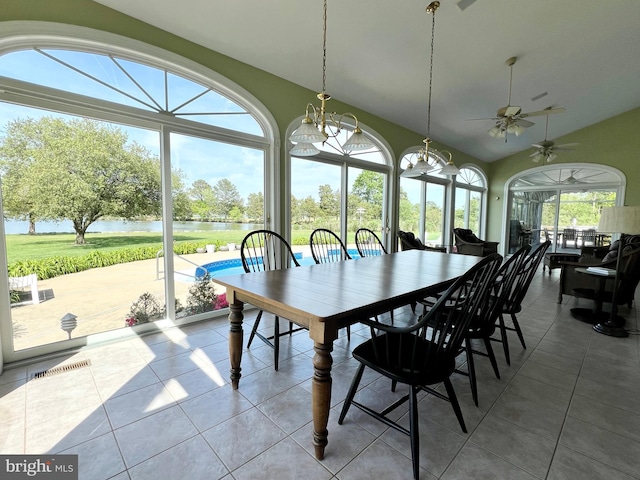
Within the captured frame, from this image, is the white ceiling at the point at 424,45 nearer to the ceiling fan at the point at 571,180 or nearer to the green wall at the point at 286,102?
the green wall at the point at 286,102

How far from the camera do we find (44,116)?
249 cm

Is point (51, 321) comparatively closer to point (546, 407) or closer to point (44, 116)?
point (44, 116)

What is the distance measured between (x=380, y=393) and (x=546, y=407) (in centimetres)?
108

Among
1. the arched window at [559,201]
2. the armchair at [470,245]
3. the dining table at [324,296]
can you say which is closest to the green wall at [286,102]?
the arched window at [559,201]

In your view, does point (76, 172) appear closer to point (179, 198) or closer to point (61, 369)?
point (179, 198)

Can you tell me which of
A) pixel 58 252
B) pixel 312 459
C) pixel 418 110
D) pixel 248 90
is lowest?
pixel 312 459

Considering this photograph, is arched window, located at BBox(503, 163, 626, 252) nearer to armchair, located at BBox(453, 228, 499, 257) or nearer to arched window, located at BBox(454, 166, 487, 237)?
arched window, located at BBox(454, 166, 487, 237)

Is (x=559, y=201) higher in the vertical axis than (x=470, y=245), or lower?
higher

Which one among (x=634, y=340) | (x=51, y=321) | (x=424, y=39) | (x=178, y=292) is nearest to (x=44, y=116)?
(x=51, y=321)

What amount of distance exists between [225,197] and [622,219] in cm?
458

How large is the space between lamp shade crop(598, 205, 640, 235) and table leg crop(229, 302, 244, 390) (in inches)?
163

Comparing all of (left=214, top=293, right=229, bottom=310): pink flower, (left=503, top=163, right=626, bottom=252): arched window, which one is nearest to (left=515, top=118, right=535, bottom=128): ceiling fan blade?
(left=214, top=293, right=229, bottom=310): pink flower

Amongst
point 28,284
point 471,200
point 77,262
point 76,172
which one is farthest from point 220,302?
point 471,200

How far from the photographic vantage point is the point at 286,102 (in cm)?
401
